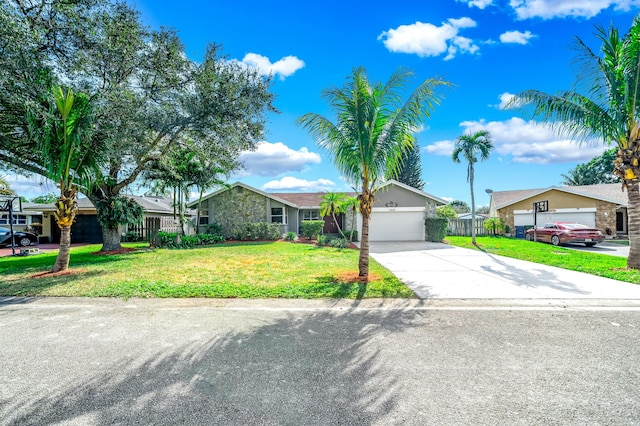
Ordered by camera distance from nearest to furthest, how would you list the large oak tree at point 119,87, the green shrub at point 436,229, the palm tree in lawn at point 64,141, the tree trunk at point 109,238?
the palm tree in lawn at point 64,141, the large oak tree at point 119,87, the tree trunk at point 109,238, the green shrub at point 436,229

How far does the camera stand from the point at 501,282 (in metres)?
7.62

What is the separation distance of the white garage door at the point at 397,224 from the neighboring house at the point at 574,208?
9.13m

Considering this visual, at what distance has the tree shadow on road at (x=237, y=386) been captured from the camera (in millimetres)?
2541

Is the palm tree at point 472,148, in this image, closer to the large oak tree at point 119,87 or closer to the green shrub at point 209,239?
the large oak tree at point 119,87

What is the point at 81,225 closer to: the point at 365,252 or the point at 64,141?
the point at 64,141

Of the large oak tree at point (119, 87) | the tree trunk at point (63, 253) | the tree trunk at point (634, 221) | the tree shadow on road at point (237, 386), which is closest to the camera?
the tree shadow on road at point (237, 386)

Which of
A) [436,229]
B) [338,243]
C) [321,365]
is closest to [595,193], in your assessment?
[436,229]

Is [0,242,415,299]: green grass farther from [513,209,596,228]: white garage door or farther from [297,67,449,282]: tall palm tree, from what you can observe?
[513,209,596,228]: white garage door

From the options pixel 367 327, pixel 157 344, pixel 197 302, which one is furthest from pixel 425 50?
pixel 157 344

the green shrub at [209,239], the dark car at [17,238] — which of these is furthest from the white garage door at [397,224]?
the dark car at [17,238]

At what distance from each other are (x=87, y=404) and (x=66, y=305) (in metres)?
4.16

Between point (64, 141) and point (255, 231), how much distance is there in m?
13.4

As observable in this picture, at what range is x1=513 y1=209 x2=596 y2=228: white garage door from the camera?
21.9 meters

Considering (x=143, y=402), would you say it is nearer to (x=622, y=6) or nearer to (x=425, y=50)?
(x=425, y=50)
